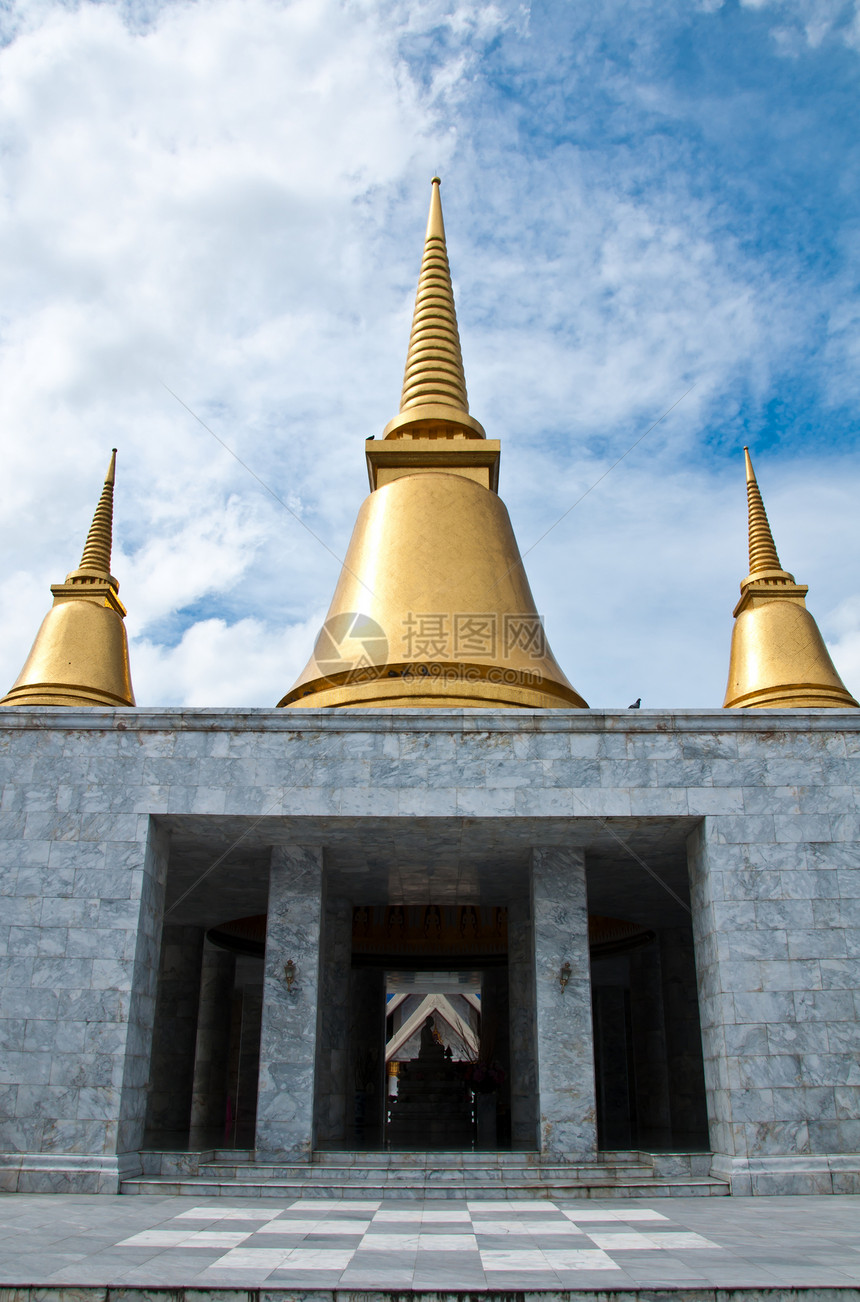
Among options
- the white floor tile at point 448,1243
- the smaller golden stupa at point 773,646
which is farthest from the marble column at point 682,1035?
the white floor tile at point 448,1243

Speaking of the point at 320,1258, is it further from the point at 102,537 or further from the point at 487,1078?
the point at 102,537

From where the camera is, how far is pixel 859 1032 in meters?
10.5

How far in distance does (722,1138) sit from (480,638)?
7.21 m

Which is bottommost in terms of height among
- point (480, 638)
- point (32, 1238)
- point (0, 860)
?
point (32, 1238)

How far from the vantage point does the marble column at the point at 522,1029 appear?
12.4 metres

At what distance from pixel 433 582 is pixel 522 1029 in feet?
21.8

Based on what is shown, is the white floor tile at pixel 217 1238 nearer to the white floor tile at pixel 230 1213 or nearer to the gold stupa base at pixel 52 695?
the white floor tile at pixel 230 1213

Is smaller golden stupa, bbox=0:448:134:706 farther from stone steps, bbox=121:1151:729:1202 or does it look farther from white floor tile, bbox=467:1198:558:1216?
white floor tile, bbox=467:1198:558:1216

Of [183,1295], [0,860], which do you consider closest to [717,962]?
[183,1295]

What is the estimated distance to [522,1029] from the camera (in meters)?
13.5

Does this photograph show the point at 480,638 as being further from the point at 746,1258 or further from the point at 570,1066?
the point at 746,1258

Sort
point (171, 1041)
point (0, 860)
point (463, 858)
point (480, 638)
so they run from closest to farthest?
point (0, 860) < point (463, 858) < point (480, 638) < point (171, 1041)

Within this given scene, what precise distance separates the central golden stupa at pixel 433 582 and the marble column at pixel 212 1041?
6133mm

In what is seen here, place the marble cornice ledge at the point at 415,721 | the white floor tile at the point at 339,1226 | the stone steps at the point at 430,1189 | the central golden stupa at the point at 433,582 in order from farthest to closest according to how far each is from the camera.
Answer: the central golden stupa at the point at 433,582
the marble cornice ledge at the point at 415,721
the stone steps at the point at 430,1189
the white floor tile at the point at 339,1226
